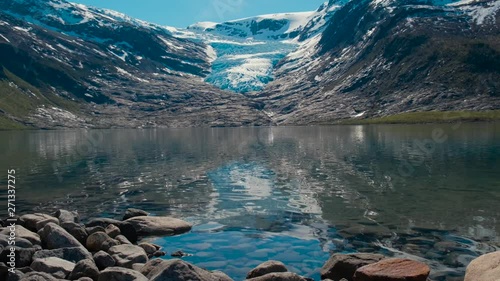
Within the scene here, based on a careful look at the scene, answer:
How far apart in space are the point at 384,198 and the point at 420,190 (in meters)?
→ 6.34

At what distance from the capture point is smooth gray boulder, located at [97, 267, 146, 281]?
2069 centimetres

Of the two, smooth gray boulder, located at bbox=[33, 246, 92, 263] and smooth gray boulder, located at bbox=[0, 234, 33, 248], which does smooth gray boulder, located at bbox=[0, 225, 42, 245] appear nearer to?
smooth gray boulder, located at bbox=[0, 234, 33, 248]

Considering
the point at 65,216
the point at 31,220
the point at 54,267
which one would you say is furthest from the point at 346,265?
the point at 65,216

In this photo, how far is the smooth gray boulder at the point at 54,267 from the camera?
22016 mm

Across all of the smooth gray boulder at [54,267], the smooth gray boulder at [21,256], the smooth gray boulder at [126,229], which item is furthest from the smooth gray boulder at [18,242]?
the smooth gray boulder at [126,229]

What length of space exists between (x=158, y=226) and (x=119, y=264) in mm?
9691

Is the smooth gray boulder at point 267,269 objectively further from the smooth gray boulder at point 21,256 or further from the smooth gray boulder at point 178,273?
the smooth gray boulder at point 21,256

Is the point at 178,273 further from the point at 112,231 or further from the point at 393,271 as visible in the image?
the point at 112,231

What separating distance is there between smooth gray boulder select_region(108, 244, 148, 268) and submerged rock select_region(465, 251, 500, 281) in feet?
51.8

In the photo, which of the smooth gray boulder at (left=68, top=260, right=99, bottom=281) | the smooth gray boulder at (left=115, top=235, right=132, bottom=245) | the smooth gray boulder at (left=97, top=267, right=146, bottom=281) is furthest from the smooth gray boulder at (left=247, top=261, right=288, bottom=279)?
the smooth gray boulder at (left=115, top=235, right=132, bottom=245)

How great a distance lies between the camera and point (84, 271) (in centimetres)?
2164

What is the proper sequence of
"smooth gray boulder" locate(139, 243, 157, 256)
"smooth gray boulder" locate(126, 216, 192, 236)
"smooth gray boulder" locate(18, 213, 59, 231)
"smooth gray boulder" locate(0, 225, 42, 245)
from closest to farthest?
1. "smooth gray boulder" locate(0, 225, 42, 245)
2. "smooth gray boulder" locate(139, 243, 157, 256)
3. "smooth gray boulder" locate(18, 213, 59, 231)
4. "smooth gray boulder" locate(126, 216, 192, 236)

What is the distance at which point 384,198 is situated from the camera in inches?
1827

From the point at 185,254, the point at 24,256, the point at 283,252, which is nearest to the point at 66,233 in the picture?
the point at 24,256
